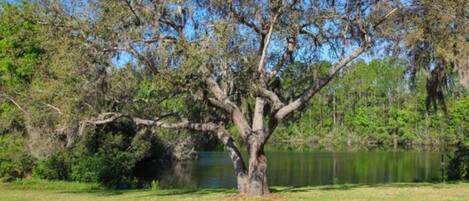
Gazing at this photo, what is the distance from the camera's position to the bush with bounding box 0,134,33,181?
25.2 meters

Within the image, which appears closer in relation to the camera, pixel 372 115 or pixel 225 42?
pixel 225 42

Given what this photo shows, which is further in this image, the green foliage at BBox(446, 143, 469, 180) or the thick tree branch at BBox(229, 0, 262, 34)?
the green foliage at BBox(446, 143, 469, 180)

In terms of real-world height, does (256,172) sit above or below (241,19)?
below

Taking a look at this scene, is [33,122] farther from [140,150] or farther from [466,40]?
[466,40]

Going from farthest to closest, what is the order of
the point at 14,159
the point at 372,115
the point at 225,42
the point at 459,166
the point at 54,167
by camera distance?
1. the point at 372,115
2. the point at 54,167
3. the point at 14,159
4. the point at 459,166
5. the point at 225,42

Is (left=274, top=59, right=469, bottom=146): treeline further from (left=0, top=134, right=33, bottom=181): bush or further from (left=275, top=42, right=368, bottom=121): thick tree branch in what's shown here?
(left=275, top=42, right=368, bottom=121): thick tree branch

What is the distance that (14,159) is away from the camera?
2559 cm

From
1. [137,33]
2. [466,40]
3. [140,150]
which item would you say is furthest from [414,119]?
[137,33]

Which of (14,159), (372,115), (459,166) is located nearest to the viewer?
(459,166)

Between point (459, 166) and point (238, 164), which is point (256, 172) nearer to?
point (238, 164)

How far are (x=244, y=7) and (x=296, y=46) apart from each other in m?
2.64

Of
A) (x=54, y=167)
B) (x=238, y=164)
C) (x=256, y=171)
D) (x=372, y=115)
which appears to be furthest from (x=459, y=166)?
(x=372, y=115)

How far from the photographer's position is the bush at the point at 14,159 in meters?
25.2

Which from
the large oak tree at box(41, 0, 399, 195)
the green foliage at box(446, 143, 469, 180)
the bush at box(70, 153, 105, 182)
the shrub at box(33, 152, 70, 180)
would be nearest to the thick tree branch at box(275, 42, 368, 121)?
the large oak tree at box(41, 0, 399, 195)
